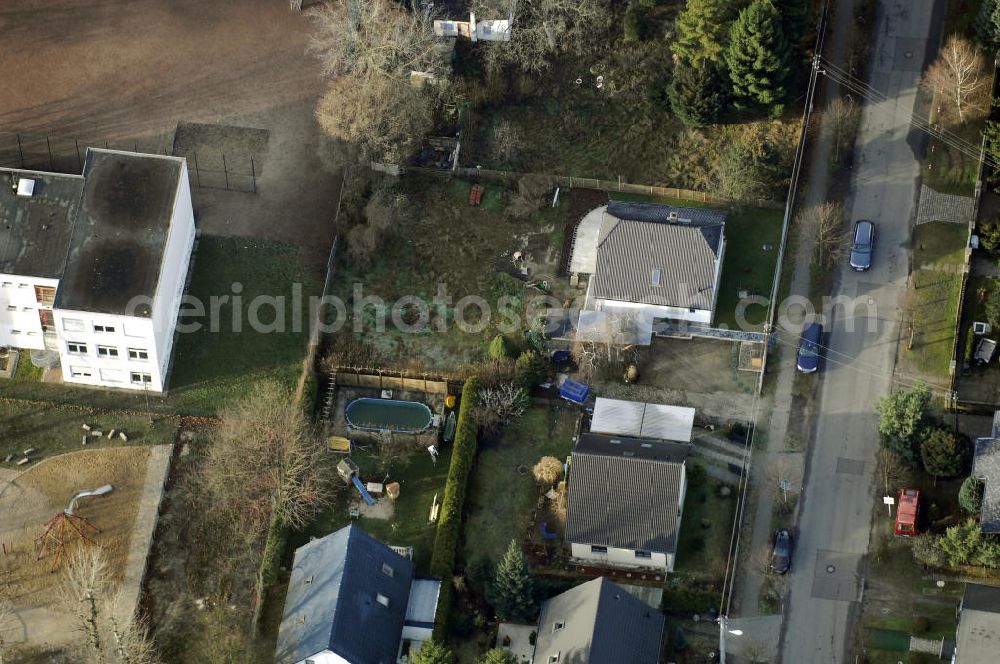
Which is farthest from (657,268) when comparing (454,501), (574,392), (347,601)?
(347,601)

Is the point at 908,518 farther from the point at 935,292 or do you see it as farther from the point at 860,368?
the point at 935,292

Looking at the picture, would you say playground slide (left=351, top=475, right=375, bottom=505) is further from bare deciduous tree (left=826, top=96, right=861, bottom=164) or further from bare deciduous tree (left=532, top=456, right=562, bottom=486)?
bare deciduous tree (left=826, top=96, right=861, bottom=164)

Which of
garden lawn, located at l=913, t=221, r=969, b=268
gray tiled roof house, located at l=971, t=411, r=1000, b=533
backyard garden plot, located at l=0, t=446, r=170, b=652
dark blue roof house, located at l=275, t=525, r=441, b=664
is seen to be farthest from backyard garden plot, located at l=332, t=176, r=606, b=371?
gray tiled roof house, located at l=971, t=411, r=1000, b=533

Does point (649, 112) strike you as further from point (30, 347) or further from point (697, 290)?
point (30, 347)

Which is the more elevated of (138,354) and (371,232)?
(371,232)

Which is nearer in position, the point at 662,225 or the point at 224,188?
the point at 662,225

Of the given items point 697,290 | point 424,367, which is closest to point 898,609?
point 697,290
